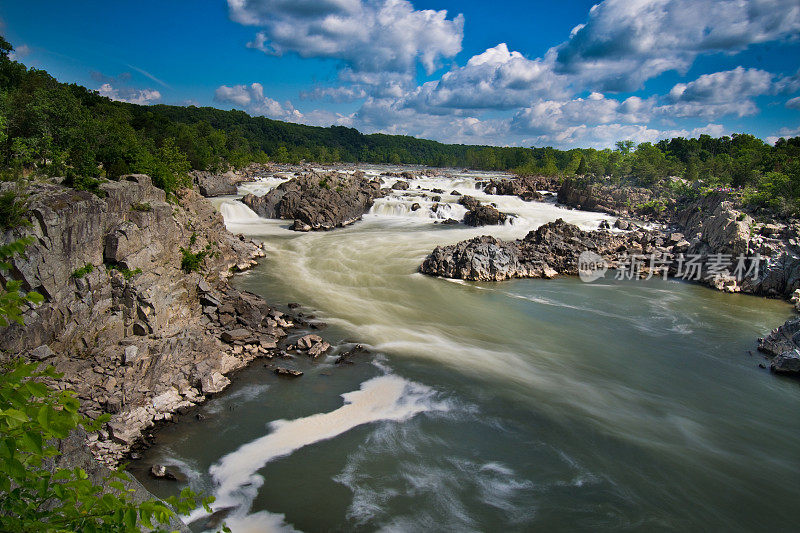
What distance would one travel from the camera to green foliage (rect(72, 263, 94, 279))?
1306cm

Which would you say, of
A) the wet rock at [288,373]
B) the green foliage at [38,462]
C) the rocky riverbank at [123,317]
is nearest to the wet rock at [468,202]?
the rocky riverbank at [123,317]

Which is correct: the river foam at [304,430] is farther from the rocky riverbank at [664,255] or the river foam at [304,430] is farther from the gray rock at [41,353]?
the rocky riverbank at [664,255]

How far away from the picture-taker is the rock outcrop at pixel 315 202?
40531 millimetres

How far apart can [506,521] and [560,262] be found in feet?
77.2

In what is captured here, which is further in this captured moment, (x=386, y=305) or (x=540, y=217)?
(x=540, y=217)

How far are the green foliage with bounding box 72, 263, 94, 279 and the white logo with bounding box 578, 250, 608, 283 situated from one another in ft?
88.1

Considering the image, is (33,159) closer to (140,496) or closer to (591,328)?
(140,496)

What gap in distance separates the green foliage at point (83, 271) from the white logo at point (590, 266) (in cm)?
2685

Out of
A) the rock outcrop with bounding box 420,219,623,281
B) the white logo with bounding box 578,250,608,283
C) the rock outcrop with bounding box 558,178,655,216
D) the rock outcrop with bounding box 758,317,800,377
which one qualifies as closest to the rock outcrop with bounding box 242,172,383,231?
the rock outcrop with bounding box 420,219,623,281

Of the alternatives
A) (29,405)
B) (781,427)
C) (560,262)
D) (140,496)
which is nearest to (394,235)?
(560,262)

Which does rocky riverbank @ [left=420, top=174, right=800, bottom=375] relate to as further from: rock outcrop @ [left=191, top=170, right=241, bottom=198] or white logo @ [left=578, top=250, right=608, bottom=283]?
rock outcrop @ [left=191, top=170, right=241, bottom=198]

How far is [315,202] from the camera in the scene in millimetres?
41844

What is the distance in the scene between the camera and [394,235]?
37.8 meters

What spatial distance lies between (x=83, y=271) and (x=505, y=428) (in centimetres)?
1374
